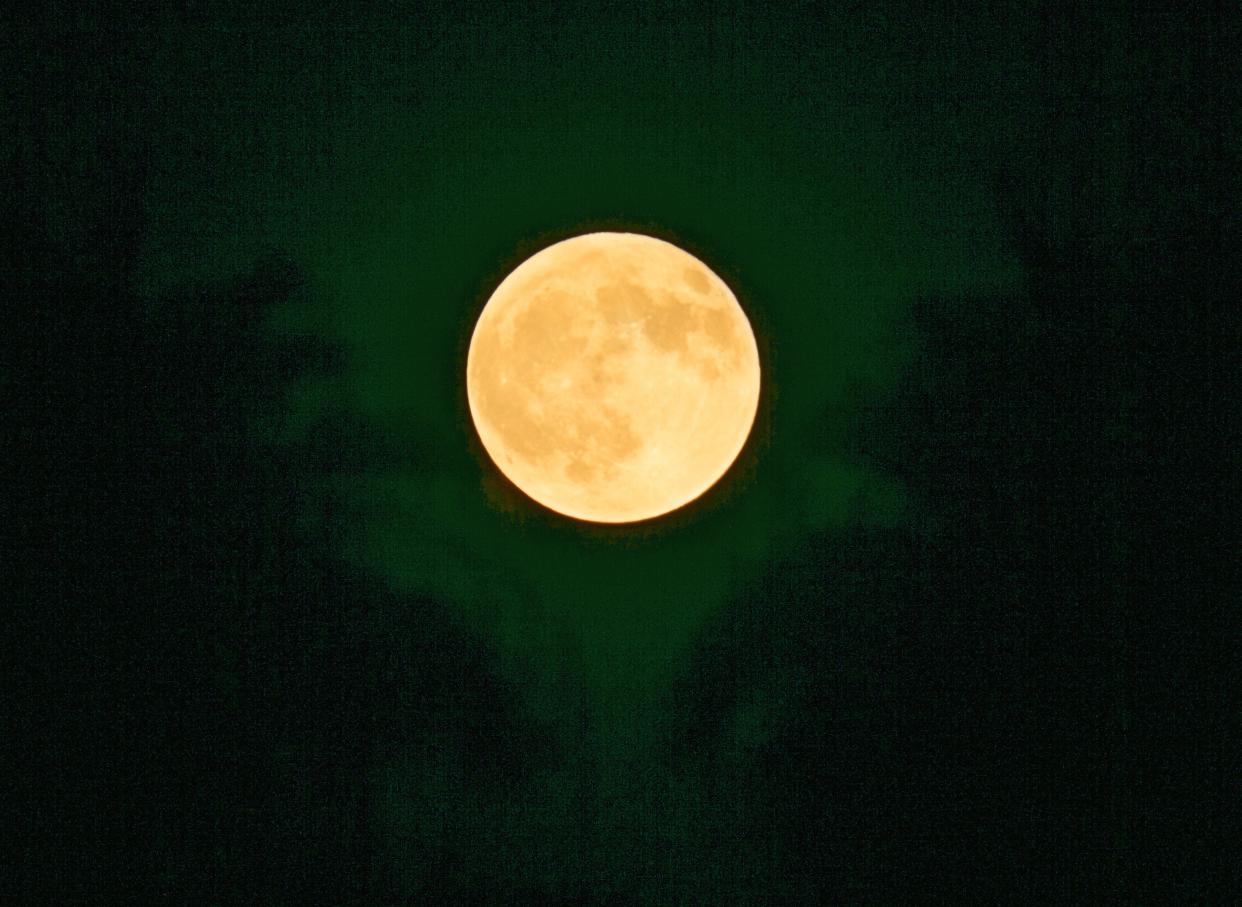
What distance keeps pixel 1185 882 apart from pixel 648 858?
139 inches

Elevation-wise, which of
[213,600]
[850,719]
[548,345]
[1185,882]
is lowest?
[1185,882]

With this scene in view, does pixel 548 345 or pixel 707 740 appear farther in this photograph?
pixel 707 740

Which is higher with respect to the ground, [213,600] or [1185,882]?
[213,600]

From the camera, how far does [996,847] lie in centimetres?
638

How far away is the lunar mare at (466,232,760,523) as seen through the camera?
484cm

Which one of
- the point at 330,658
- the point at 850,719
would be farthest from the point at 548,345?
the point at 850,719

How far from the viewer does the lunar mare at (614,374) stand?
4840 mm

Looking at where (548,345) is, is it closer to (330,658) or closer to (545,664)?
(545,664)

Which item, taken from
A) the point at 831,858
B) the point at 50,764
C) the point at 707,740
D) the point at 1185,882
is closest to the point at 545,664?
the point at 707,740

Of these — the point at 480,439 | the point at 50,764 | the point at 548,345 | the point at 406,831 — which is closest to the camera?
the point at 548,345

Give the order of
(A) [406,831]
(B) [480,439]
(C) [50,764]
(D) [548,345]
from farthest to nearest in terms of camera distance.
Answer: (A) [406,831], (C) [50,764], (B) [480,439], (D) [548,345]

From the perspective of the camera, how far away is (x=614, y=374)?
480 cm

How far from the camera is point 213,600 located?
19.8 ft

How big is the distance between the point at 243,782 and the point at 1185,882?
6.26 m
